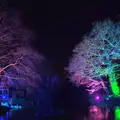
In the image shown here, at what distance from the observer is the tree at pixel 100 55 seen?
2955 cm

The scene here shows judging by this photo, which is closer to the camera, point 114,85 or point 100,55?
point 100,55

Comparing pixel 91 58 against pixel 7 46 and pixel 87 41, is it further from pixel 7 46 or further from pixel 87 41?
pixel 7 46

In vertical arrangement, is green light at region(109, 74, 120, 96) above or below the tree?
below

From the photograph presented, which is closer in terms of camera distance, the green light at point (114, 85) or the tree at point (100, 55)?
the tree at point (100, 55)

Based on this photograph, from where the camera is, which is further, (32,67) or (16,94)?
(16,94)

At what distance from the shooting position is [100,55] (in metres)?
30.3

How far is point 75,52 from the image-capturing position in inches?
1281

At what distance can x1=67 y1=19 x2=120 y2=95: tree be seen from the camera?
29547 mm

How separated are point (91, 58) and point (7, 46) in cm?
927

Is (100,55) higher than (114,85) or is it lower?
higher

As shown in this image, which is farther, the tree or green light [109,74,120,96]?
green light [109,74,120,96]

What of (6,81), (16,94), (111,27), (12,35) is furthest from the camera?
(16,94)

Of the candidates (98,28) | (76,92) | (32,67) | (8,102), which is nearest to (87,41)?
(98,28)

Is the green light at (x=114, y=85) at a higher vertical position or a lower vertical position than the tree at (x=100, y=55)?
lower
